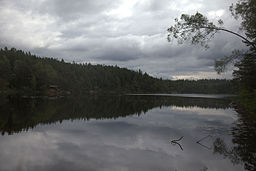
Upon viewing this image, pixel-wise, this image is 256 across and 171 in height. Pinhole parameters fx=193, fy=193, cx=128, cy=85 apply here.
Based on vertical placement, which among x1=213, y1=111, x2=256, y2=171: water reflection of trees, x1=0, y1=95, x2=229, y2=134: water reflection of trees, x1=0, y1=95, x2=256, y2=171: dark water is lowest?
x1=0, y1=95, x2=229, y2=134: water reflection of trees

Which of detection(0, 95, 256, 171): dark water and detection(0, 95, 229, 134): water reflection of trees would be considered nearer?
detection(0, 95, 256, 171): dark water

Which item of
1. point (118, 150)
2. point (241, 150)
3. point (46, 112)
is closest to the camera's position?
point (241, 150)

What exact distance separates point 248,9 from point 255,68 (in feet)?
67.1

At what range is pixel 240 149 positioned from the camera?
15.8 meters

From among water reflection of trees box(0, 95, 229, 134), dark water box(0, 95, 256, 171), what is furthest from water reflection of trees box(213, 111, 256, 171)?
water reflection of trees box(0, 95, 229, 134)

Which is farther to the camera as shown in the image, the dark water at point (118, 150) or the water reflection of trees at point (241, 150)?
the water reflection of trees at point (241, 150)

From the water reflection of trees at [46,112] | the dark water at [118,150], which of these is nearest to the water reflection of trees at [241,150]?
the dark water at [118,150]

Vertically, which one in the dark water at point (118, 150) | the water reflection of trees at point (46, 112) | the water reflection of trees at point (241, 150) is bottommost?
the water reflection of trees at point (46, 112)

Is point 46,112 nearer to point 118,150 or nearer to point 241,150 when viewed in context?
point 118,150

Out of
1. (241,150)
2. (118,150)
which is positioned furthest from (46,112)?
(241,150)

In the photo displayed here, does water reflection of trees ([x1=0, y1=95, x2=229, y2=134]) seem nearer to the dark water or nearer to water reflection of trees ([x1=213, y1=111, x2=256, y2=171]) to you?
the dark water

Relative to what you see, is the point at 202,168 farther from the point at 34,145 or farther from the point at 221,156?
the point at 34,145

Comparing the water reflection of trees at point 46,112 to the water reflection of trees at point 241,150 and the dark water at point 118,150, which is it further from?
the water reflection of trees at point 241,150

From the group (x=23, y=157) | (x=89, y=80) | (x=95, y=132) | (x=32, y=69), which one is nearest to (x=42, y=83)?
(x=32, y=69)
